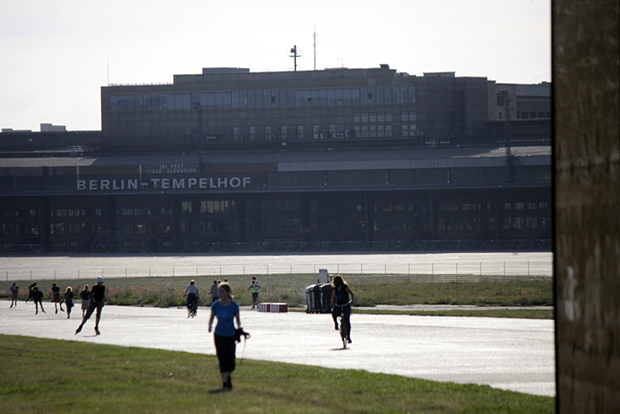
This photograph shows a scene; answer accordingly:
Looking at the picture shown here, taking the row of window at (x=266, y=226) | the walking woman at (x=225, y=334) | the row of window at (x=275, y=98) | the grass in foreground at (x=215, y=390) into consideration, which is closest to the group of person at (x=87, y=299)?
the grass in foreground at (x=215, y=390)

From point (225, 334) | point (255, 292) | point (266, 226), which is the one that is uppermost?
point (225, 334)

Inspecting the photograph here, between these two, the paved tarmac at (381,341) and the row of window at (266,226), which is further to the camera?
the row of window at (266,226)

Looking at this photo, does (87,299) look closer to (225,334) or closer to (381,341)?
(381,341)

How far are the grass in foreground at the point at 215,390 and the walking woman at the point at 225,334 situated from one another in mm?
339

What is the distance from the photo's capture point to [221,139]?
11350 cm

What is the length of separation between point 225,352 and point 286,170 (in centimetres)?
8680

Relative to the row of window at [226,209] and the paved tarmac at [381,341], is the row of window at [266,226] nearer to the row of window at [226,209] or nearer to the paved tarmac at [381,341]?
the row of window at [226,209]

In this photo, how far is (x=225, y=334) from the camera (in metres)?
12.4

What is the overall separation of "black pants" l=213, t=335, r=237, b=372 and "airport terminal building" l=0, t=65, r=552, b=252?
267ft

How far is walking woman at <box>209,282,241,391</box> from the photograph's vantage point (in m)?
12.0

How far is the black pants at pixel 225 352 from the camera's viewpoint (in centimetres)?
1205

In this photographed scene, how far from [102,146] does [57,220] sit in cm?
1542

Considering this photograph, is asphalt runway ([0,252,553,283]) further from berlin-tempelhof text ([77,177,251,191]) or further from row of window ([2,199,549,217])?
row of window ([2,199,549,217])

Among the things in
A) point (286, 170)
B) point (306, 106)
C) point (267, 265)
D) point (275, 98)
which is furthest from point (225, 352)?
point (275, 98)
